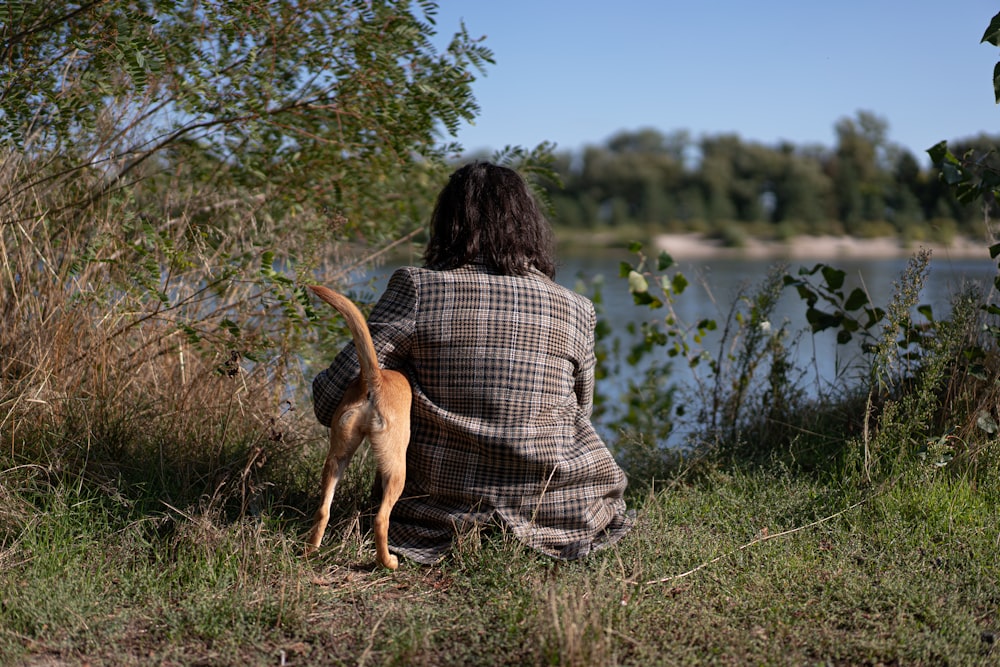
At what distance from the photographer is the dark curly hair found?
3230mm

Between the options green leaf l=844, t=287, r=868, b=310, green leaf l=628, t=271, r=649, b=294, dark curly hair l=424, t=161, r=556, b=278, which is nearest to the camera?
dark curly hair l=424, t=161, r=556, b=278

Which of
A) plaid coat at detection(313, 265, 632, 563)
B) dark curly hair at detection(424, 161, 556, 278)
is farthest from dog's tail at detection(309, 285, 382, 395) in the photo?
dark curly hair at detection(424, 161, 556, 278)

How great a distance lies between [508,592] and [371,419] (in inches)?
29.5

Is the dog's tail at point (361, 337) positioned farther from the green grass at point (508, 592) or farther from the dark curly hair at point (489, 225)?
the green grass at point (508, 592)

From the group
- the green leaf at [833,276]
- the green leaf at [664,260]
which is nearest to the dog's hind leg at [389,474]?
the green leaf at [833,276]

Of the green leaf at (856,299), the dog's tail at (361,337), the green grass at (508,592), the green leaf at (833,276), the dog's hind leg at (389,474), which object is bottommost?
the green grass at (508,592)

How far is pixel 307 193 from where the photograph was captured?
5219 millimetres

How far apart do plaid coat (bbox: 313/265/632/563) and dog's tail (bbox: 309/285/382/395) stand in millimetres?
234

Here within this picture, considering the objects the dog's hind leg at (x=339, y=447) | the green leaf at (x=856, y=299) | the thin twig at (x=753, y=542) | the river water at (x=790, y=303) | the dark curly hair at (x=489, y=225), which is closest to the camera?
the dog's hind leg at (x=339, y=447)

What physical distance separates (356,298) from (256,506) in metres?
1.68

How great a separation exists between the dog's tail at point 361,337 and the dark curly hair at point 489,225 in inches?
22.9

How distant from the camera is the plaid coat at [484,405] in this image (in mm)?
3119

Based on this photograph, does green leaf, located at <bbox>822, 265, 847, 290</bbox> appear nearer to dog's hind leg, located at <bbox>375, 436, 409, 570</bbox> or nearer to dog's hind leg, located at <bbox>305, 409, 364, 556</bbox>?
dog's hind leg, located at <bbox>375, 436, 409, 570</bbox>

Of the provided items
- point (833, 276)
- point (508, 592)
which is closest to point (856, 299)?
point (833, 276)
